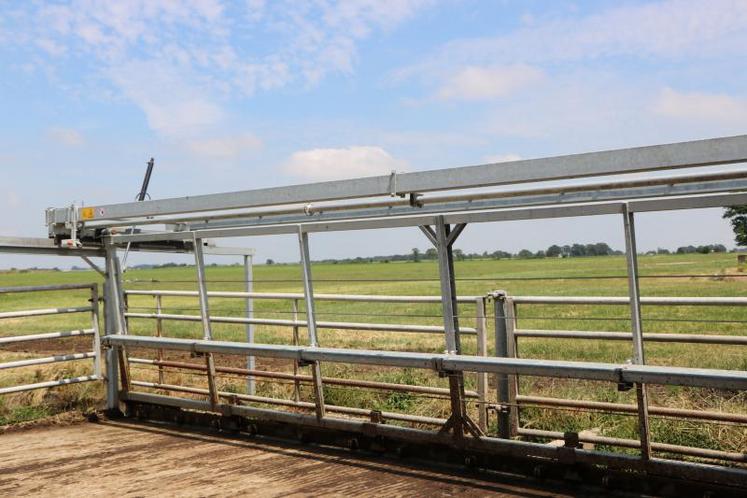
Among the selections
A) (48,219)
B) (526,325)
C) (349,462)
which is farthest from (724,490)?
(526,325)

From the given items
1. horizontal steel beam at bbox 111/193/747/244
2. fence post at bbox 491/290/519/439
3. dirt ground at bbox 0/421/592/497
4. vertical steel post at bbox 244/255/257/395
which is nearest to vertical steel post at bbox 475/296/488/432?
fence post at bbox 491/290/519/439

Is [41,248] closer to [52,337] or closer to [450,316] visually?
[52,337]

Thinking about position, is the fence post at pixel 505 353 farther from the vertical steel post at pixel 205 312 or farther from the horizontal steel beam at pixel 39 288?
the horizontal steel beam at pixel 39 288

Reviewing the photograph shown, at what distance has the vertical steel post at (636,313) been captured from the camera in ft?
16.2

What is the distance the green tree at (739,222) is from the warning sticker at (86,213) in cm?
593

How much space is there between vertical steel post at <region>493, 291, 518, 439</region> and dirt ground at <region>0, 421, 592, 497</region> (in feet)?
Result: 2.63

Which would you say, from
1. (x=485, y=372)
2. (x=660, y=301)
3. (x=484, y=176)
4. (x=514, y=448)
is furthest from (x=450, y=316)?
(x=660, y=301)

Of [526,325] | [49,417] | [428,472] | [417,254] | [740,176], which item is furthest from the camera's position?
[526,325]

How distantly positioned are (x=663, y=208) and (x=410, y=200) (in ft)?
6.09

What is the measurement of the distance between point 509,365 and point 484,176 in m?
1.35

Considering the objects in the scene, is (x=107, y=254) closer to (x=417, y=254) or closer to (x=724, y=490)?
(x=417, y=254)

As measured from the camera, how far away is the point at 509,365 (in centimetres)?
526

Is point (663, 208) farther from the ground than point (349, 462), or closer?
farther from the ground

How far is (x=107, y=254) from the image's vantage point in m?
8.29
